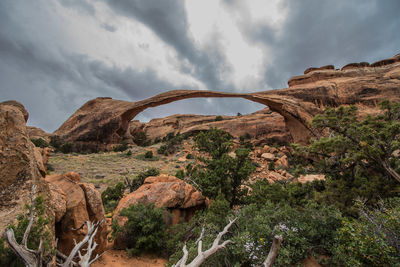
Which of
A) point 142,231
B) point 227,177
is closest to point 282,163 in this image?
point 227,177

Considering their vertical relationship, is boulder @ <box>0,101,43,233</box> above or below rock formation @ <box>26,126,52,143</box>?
below

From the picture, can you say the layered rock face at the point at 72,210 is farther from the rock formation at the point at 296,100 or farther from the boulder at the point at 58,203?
the rock formation at the point at 296,100

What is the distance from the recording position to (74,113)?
1927 centimetres

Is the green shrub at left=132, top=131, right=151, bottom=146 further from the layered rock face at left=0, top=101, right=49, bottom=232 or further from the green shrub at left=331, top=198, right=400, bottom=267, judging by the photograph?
the green shrub at left=331, top=198, right=400, bottom=267

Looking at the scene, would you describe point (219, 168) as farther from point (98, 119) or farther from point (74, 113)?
point (74, 113)

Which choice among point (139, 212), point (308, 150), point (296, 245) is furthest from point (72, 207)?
point (308, 150)

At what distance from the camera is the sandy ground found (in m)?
4.10

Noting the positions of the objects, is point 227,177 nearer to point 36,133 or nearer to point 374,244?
point 374,244

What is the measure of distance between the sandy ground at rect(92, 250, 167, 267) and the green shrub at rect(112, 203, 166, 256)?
18 centimetres

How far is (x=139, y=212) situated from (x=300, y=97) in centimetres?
1317

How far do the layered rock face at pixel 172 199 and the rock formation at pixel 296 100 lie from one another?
9.34 metres

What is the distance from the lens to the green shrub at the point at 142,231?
453 cm

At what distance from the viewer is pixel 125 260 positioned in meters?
4.35

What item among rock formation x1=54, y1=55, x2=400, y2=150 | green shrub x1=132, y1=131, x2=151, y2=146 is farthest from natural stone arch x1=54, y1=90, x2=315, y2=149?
green shrub x1=132, y1=131, x2=151, y2=146
